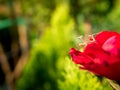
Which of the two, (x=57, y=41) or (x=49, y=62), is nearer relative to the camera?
(x=49, y=62)

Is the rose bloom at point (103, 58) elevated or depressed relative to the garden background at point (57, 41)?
elevated

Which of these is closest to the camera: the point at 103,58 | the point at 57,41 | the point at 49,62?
the point at 103,58

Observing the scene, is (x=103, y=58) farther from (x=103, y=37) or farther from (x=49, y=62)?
(x=49, y=62)

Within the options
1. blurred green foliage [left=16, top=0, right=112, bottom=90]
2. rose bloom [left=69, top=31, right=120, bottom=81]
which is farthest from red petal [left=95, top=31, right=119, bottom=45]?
blurred green foliage [left=16, top=0, right=112, bottom=90]

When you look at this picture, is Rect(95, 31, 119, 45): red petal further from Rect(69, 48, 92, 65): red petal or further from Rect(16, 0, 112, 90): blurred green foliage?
Rect(16, 0, 112, 90): blurred green foliage

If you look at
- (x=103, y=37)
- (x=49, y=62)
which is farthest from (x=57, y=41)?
(x=103, y=37)

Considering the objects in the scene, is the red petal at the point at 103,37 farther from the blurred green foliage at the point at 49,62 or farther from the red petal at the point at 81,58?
the blurred green foliage at the point at 49,62

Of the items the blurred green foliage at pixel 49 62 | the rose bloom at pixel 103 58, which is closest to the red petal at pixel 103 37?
the rose bloom at pixel 103 58

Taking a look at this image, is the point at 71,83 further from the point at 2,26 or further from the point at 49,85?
the point at 2,26
